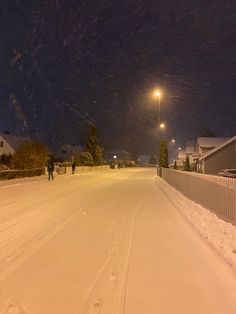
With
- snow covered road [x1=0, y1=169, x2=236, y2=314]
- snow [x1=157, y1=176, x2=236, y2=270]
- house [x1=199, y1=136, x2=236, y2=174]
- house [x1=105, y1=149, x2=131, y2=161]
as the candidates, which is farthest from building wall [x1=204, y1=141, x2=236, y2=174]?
house [x1=105, y1=149, x2=131, y2=161]

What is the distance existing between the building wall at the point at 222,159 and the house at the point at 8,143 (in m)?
43.0

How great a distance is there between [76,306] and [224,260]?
3313 mm

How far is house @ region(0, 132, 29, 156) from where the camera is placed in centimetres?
8650

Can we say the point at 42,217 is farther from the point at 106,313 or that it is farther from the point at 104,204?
the point at 106,313

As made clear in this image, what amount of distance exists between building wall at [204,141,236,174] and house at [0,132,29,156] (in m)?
43.0

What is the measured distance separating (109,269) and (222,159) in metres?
42.0

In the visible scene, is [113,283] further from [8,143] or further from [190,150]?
[190,150]

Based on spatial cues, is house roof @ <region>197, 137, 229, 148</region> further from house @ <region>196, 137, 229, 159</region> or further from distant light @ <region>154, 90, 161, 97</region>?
distant light @ <region>154, 90, 161, 97</region>

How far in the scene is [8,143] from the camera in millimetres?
89812

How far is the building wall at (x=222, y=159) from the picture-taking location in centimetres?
4681

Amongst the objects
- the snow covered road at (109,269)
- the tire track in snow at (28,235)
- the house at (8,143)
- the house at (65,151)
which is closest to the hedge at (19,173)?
the tire track in snow at (28,235)

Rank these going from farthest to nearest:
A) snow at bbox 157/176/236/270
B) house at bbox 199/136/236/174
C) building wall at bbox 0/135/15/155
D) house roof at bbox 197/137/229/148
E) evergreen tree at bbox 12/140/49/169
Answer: building wall at bbox 0/135/15/155, house roof at bbox 197/137/229/148, house at bbox 199/136/236/174, evergreen tree at bbox 12/140/49/169, snow at bbox 157/176/236/270

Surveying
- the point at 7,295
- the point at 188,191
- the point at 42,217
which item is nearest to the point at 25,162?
the point at 188,191

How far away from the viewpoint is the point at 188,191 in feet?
70.5
